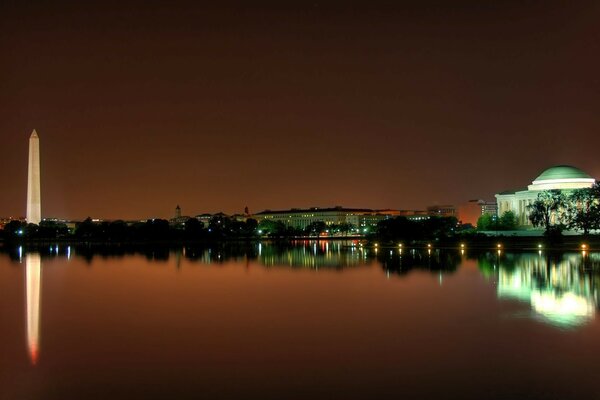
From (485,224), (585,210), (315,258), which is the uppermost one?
(585,210)

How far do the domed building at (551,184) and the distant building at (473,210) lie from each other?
174 ft

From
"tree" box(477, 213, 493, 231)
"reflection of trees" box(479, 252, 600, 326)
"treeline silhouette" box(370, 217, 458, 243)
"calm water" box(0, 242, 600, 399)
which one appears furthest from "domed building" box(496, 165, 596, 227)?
"calm water" box(0, 242, 600, 399)

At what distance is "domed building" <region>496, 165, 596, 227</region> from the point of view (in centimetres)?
8181

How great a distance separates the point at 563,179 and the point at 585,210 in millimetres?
15100

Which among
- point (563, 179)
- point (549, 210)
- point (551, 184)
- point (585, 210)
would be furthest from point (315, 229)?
point (585, 210)

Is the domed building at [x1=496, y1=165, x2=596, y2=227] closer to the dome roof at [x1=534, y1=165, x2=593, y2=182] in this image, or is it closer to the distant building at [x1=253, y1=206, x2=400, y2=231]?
the dome roof at [x1=534, y1=165, x2=593, y2=182]

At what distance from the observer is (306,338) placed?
55.5ft

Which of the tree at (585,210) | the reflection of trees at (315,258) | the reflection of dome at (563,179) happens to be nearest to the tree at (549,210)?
the tree at (585,210)

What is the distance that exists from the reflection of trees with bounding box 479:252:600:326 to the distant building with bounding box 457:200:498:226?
100442mm

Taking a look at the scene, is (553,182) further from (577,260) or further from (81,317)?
(81,317)

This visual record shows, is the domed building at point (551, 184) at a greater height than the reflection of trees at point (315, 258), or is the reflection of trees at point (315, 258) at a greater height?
the domed building at point (551, 184)

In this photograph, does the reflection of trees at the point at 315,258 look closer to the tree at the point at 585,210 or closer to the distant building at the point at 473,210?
the tree at the point at 585,210

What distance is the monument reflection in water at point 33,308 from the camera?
643 inches

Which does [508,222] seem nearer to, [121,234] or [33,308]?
[121,234]
